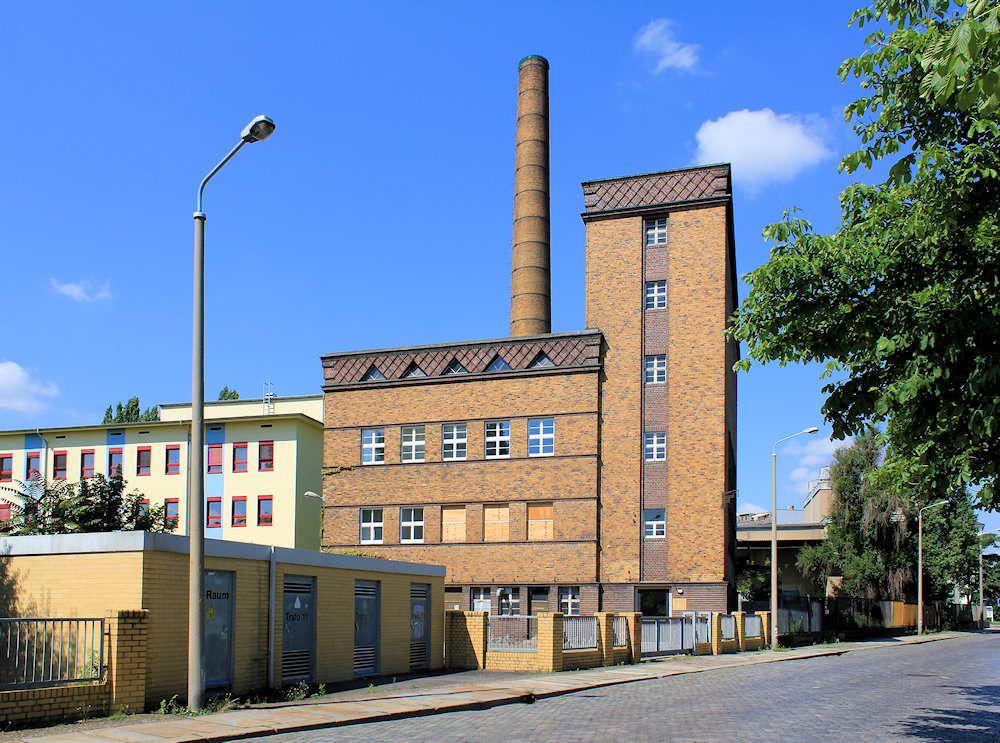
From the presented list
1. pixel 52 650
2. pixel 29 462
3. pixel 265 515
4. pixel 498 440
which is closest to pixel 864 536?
pixel 498 440

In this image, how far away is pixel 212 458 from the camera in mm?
61156

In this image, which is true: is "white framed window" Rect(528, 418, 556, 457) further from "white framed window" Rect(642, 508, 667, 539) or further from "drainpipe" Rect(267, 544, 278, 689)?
"drainpipe" Rect(267, 544, 278, 689)

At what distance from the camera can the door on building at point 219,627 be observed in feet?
54.9

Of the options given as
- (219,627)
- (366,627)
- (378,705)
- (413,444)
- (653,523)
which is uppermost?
(413,444)

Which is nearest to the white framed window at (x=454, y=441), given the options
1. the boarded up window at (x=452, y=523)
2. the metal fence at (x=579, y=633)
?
the boarded up window at (x=452, y=523)

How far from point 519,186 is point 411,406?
1360 cm

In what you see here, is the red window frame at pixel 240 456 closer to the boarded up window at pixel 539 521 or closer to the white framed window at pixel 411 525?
the white framed window at pixel 411 525

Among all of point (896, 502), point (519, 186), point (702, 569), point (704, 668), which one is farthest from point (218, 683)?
point (896, 502)

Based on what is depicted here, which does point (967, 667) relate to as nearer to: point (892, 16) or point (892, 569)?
point (892, 16)

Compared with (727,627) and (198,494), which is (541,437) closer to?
(727,627)

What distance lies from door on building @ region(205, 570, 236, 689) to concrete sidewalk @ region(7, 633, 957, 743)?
1247mm

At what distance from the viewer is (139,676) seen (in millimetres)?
14664

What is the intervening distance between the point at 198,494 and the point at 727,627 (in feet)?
86.2

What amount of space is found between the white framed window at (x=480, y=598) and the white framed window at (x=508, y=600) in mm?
628
